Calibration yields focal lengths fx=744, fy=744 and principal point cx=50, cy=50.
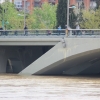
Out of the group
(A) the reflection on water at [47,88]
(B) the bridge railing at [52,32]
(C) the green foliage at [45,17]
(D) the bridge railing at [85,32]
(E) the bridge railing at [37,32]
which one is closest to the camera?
(A) the reflection on water at [47,88]

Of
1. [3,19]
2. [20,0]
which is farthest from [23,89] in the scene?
[20,0]

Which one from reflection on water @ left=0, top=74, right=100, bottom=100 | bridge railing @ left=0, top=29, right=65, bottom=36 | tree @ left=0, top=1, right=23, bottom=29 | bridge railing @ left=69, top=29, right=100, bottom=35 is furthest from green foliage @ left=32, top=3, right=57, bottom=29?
reflection on water @ left=0, top=74, right=100, bottom=100

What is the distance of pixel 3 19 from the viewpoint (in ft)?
294

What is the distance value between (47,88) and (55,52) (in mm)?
11098

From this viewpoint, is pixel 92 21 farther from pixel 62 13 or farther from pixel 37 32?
pixel 37 32

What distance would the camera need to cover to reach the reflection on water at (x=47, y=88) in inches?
1664

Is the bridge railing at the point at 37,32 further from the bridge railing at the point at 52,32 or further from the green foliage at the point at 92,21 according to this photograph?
the green foliage at the point at 92,21

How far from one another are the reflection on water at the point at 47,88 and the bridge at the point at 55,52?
180 cm

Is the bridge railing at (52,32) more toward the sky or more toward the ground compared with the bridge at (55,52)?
more toward the sky

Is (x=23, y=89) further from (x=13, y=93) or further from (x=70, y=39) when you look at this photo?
(x=70, y=39)

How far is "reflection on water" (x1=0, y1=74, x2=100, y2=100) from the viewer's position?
139 ft

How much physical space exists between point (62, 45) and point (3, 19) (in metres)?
31.7

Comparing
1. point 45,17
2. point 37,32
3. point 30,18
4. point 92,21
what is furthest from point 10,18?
point 37,32

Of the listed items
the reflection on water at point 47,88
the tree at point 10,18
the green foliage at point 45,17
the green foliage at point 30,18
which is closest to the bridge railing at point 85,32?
the reflection on water at point 47,88
